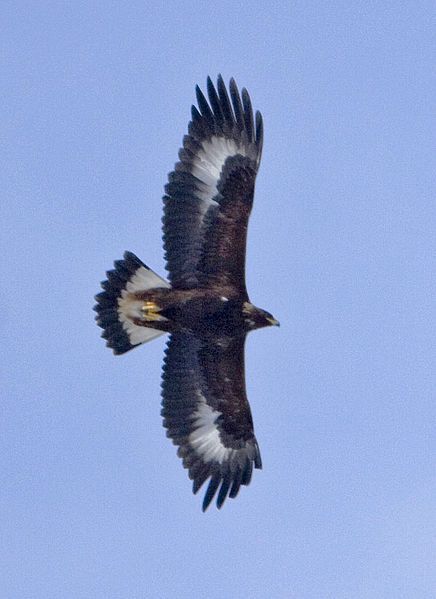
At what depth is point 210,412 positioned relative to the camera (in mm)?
28578

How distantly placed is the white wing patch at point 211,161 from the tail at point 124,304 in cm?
117

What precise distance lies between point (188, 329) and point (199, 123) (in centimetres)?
257

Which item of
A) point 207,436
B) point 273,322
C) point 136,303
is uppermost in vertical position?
point 136,303

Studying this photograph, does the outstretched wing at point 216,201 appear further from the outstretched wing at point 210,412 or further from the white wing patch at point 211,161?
the outstretched wing at point 210,412

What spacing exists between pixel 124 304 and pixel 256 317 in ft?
5.58

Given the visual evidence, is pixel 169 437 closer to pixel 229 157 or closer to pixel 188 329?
pixel 188 329

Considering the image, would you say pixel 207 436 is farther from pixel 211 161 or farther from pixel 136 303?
pixel 211 161

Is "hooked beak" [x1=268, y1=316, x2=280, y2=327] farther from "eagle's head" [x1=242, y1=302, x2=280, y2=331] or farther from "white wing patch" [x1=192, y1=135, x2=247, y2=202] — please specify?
"white wing patch" [x1=192, y1=135, x2=247, y2=202]

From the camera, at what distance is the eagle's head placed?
91.4 ft

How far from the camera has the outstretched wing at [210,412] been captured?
28297 millimetres

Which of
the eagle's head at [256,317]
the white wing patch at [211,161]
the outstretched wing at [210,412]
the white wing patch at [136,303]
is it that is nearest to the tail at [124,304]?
the white wing patch at [136,303]

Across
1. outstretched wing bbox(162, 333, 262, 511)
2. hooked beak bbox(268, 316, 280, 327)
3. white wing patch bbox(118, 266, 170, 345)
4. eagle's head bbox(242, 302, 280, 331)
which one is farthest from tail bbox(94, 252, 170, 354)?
hooked beak bbox(268, 316, 280, 327)

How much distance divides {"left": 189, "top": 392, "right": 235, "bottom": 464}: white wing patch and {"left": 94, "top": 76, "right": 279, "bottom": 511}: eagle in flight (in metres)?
0.01

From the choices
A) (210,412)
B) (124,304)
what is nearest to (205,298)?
(124,304)
